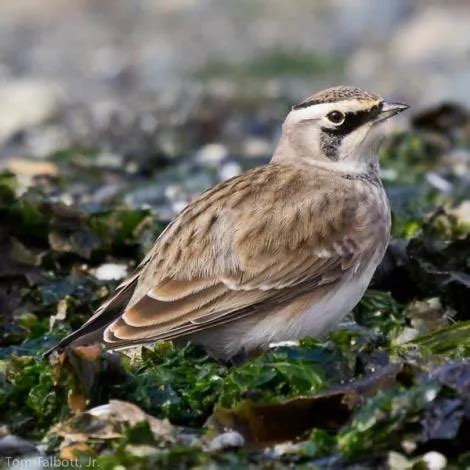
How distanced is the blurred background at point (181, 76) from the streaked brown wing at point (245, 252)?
2.98m

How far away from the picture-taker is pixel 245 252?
7285 mm

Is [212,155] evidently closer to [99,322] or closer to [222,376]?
[99,322]

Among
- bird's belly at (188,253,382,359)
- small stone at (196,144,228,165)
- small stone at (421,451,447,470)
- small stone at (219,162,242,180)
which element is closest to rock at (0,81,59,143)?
small stone at (196,144,228,165)

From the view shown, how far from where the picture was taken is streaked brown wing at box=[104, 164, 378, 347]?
7020 millimetres

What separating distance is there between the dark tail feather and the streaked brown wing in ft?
0.30

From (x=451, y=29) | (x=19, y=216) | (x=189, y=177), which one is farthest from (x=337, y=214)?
(x=451, y=29)

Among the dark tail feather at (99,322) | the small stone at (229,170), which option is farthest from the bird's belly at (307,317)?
the small stone at (229,170)

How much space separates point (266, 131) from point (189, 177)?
277 cm

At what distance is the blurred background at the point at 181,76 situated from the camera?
41.8ft

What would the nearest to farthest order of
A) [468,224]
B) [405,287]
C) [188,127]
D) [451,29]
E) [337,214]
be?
[337,214]
[405,287]
[468,224]
[188,127]
[451,29]

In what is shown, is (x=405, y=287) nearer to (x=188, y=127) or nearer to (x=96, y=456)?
(x=96, y=456)

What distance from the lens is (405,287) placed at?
844cm

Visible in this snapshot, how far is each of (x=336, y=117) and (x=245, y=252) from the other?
1092mm

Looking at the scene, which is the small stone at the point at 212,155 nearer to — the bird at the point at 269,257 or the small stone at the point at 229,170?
the small stone at the point at 229,170
